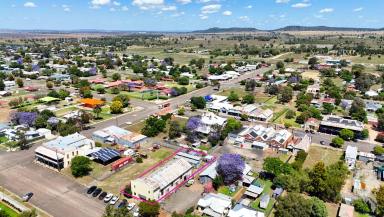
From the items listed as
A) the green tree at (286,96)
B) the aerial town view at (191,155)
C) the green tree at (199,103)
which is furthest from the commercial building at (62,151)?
the green tree at (286,96)

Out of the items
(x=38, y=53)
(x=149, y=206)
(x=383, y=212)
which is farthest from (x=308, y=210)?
(x=38, y=53)

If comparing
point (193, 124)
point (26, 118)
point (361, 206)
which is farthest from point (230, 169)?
point (26, 118)

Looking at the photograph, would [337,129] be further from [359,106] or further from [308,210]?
[308,210]

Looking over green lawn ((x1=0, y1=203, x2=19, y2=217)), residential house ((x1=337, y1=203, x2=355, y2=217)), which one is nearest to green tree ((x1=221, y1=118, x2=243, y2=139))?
residential house ((x1=337, y1=203, x2=355, y2=217))

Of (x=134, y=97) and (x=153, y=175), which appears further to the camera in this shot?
(x=134, y=97)

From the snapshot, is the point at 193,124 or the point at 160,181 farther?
the point at 193,124

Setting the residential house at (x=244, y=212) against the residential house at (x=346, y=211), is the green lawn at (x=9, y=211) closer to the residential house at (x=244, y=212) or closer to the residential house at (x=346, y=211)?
the residential house at (x=244, y=212)

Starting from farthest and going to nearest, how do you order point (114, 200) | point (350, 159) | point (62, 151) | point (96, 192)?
point (350, 159) → point (62, 151) → point (96, 192) → point (114, 200)

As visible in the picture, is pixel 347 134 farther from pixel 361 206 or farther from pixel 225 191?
pixel 225 191
